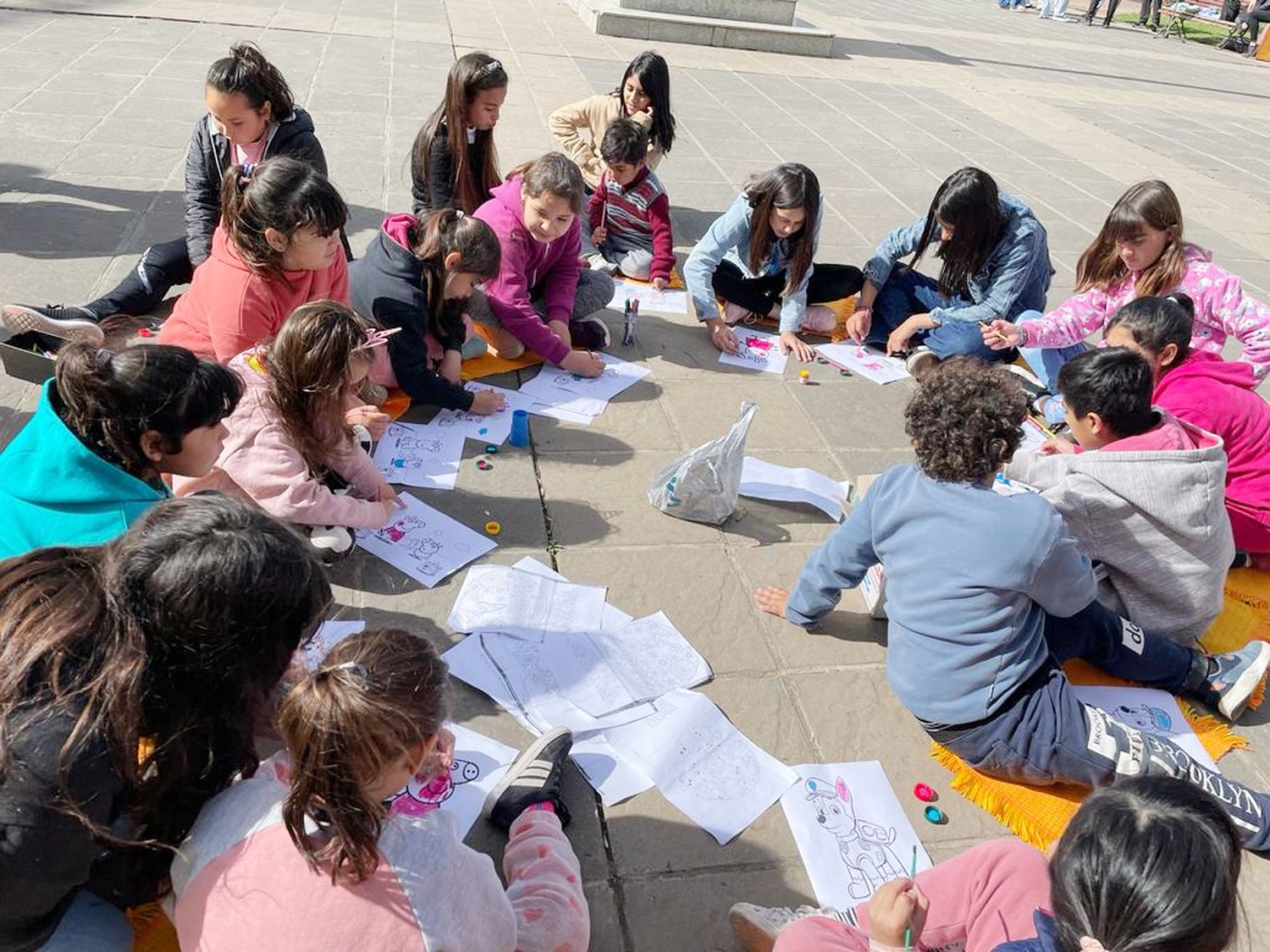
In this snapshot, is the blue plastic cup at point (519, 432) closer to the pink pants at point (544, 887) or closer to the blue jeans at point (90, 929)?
the pink pants at point (544, 887)

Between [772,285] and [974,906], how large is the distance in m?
3.33

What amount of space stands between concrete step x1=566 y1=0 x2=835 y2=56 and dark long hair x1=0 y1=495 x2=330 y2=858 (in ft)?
35.9

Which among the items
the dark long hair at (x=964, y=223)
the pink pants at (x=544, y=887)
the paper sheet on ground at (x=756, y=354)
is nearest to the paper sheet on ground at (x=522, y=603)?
the pink pants at (x=544, y=887)

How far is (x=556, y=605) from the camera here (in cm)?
274

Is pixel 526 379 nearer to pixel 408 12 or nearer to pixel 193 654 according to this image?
pixel 193 654

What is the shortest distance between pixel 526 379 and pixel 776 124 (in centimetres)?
540

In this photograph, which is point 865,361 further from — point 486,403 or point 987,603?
point 987,603

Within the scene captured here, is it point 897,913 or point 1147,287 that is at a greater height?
point 1147,287

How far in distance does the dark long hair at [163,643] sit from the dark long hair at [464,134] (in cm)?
326

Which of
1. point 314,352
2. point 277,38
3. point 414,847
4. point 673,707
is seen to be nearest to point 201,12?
point 277,38

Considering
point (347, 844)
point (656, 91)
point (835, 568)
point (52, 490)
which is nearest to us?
point (347, 844)

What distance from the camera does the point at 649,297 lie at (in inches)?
190

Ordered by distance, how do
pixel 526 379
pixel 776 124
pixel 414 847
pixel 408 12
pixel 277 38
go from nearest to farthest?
pixel 414 847, pixel 526 379, pixel 776 124, pixel 277 38, pixel 408 12

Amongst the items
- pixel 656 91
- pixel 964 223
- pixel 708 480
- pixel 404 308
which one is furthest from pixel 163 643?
pixel 656 91
